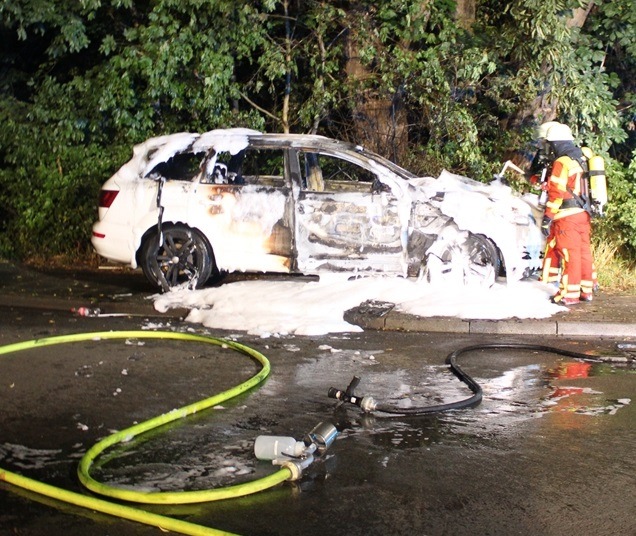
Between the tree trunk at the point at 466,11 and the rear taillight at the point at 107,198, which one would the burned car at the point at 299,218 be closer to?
the rear taillight at the point at 107,198

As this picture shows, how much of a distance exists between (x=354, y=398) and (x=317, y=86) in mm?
8170

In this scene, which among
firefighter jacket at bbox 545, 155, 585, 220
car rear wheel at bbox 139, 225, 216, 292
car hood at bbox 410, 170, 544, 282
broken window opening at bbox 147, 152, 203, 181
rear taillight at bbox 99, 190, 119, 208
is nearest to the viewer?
firefighter jacket at bbox 545, 155, 585, 220

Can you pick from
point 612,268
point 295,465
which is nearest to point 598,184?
point 612,268

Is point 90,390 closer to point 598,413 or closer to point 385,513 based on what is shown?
point 385,513

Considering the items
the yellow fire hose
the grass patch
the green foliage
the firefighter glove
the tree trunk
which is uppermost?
the tree trunk

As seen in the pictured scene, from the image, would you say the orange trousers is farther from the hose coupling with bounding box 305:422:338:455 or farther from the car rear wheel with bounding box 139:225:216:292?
the hose coupling with bounding box 305:422:338:455

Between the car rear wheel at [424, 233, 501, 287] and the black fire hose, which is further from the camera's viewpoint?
the car rear wheel at [424, 233, 501, 287]

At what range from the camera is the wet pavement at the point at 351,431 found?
4914 millimetres

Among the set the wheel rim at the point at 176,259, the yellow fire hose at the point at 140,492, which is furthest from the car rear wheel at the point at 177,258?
the yellow fire hose at the point at 140,492

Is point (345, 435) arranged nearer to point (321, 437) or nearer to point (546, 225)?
point (321, 437)

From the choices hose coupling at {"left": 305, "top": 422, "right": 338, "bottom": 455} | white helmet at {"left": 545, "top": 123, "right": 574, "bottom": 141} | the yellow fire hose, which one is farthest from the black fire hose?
white helmet at {"left": 545, "top": 123, "right": 574, "bottom": 141}

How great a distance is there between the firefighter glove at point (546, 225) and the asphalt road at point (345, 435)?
1890 millimetres

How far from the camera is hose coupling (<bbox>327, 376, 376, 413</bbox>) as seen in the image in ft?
21.5

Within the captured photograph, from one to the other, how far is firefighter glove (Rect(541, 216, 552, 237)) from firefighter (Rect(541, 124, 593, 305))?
6.8 inches
